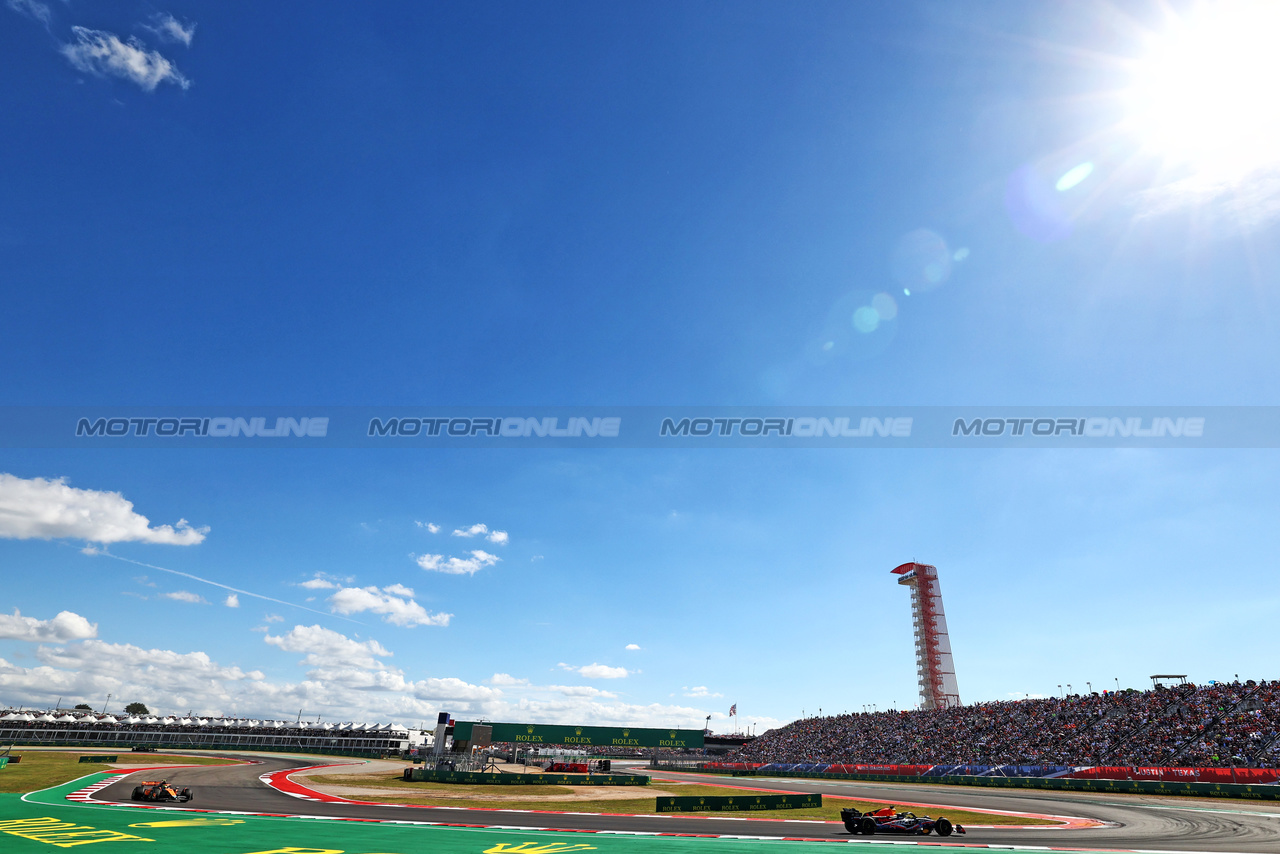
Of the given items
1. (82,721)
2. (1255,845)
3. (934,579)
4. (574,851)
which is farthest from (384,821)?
(82,721)

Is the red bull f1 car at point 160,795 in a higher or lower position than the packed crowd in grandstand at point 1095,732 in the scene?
lower

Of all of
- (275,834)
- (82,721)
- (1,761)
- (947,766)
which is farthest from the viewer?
(82,721)

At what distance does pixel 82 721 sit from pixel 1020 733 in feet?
476

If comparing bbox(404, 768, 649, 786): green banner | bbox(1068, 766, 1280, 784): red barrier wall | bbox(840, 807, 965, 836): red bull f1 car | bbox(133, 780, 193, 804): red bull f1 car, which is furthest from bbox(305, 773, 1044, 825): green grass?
bbox(1068, 766, 1280, 784): red barrier wall

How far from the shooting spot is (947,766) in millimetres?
55875

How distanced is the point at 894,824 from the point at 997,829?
518cm

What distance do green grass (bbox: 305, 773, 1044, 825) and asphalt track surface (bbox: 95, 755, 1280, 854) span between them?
195 cm

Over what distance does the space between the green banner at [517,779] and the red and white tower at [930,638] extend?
65.9m

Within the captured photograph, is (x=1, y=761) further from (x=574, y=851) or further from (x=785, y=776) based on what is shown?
(x=785, y=776)

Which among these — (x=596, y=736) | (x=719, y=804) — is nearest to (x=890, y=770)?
(x=596, y=736)

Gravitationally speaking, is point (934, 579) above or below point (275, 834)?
above

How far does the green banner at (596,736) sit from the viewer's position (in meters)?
73.6

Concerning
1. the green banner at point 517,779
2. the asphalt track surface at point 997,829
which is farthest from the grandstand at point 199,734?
the asphalt track surface at point 997,829

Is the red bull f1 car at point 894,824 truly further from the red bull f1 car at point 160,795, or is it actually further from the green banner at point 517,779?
the green banner at point 517,779
